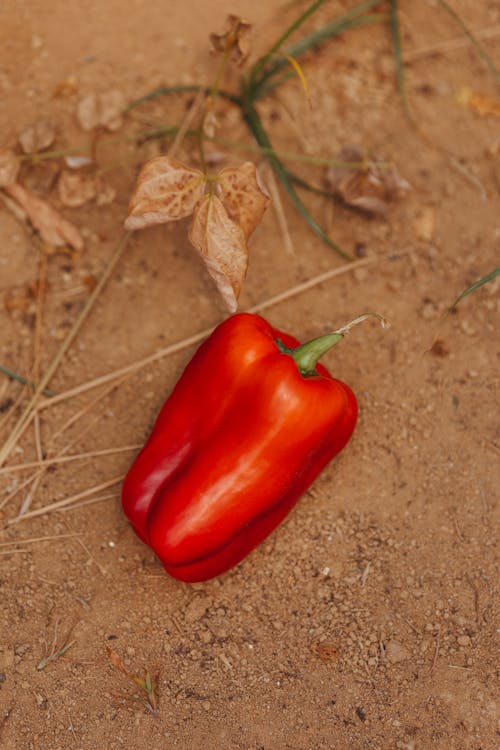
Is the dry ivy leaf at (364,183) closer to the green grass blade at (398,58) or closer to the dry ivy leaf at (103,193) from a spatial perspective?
the green grass blade at (398,58)

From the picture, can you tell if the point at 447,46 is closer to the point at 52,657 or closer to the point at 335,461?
the point at 335,461

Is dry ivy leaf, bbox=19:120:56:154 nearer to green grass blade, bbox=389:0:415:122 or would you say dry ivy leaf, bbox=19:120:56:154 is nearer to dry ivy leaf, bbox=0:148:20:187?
dry ivy leaf, bbox=0:148:20:187

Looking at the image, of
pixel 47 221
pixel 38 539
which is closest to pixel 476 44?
pixel 47 221

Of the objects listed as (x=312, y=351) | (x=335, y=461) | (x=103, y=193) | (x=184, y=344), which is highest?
(x=103, y=193)

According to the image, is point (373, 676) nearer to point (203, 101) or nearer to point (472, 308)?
point (472, 308)

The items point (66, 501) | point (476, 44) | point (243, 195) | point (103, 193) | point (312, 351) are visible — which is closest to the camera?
point (312, 351)

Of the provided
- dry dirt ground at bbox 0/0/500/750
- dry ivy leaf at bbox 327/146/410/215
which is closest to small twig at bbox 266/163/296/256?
dry dirt ground at bbox 0/0/500/750

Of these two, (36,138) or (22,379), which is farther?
(36,138)
